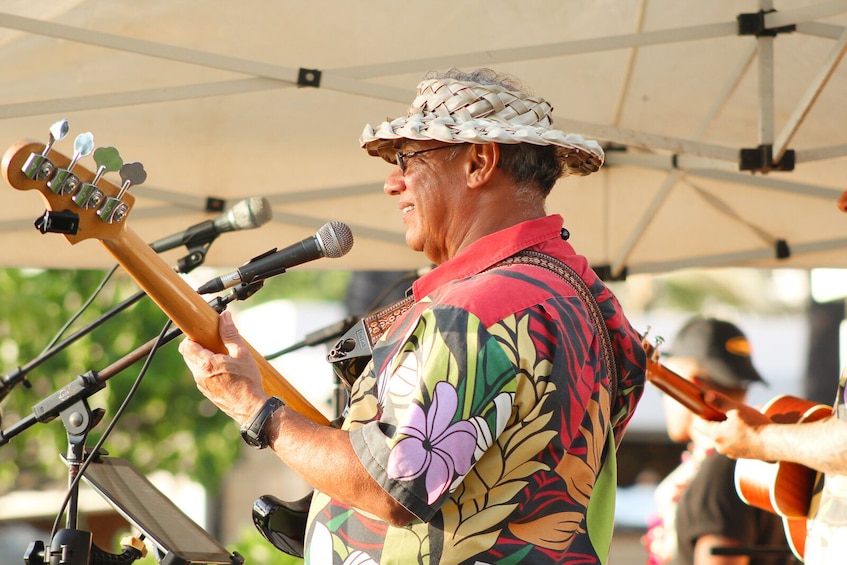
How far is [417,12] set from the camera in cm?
366

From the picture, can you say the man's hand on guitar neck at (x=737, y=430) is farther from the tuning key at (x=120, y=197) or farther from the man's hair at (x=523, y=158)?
the tuning key at (x=120, y=197)

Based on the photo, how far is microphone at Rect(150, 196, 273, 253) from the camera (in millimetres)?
2719

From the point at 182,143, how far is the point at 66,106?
63 centimetres

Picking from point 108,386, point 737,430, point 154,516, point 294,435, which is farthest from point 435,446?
point 108,386

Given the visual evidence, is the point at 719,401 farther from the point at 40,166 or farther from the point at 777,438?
the point at 40,166

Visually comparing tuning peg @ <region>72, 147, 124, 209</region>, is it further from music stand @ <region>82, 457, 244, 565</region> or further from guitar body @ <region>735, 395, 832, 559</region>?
guitar body @ <region>735, 395, 832, 559</region>

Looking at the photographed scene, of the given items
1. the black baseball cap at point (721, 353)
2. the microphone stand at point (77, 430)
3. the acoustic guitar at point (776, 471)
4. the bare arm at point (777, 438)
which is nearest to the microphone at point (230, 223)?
the microphone stand at point (77, 430)

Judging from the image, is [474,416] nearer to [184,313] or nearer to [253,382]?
[253,382]

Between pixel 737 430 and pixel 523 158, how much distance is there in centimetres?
186

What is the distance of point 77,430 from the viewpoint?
239 centimetres

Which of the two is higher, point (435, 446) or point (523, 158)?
point (523, 158)

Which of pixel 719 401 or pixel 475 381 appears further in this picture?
pixel 719 401

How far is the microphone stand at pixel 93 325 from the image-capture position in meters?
2.73

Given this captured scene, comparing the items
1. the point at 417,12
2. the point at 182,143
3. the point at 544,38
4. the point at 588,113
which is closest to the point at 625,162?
the point at 588,113
